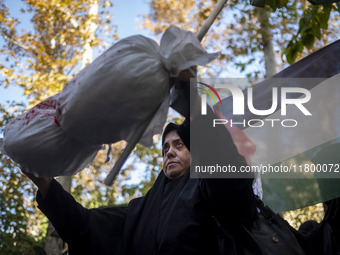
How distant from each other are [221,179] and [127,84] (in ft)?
2.17

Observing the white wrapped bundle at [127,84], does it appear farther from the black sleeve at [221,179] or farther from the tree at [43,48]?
the tree at [43,48]

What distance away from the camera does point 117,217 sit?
8.04 feet

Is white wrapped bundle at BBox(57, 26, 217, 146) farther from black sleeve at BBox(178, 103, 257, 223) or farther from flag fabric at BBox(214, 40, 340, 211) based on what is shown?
flag fabric at BBox(214, 40, 340, 211)

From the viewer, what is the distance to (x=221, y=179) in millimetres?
1678

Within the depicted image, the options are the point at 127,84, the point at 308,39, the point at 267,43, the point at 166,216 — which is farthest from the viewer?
the point at 267,43

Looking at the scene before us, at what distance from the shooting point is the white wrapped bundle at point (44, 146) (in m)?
1.60

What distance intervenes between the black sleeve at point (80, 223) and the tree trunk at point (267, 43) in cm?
448

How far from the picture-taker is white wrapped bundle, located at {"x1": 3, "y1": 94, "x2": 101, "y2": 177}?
5.24 ft

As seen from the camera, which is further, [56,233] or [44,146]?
[56,233]

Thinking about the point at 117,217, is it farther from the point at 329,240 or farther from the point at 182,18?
the point at 182,18

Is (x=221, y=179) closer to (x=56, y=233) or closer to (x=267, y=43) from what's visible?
(x=56, y=233)

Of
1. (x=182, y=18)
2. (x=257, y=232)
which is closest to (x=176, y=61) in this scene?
(x=257, y=232)

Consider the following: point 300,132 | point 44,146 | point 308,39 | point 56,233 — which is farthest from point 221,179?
point 56,233

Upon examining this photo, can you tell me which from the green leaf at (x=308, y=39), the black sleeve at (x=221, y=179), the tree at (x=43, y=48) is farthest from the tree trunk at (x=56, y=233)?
the green leaf at (x=308, y=39)
